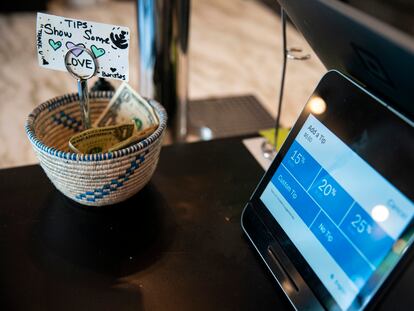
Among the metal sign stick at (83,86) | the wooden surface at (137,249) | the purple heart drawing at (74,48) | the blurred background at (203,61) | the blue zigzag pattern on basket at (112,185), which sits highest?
the purple heart drawing at (74,48)

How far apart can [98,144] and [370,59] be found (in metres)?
0.43

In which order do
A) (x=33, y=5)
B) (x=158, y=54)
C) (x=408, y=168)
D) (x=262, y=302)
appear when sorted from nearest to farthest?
(x=408, y=168) → (x=262, y=302) → (x=158, y=54) → (x=33, y=5)

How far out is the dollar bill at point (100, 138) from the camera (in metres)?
0.68

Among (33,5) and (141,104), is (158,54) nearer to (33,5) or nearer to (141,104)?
(141,104)

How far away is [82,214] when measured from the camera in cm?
69

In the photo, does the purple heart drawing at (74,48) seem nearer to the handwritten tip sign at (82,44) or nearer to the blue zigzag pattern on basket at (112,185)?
the handwritten tip sign at (82,44)

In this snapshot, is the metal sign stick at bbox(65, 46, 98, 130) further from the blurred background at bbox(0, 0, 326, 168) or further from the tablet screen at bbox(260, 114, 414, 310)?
the blurred background at bbox(0, 0, 326, 168)

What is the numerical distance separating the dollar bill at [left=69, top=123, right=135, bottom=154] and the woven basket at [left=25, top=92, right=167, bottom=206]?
0.05 metres

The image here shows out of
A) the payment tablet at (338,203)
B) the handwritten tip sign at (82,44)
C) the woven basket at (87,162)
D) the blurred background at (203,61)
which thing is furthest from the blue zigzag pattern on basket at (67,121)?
the blurred background at (203,61)

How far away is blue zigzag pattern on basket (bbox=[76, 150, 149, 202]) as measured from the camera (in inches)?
24.7

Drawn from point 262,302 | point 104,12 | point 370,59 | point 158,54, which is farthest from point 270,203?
point 104,12

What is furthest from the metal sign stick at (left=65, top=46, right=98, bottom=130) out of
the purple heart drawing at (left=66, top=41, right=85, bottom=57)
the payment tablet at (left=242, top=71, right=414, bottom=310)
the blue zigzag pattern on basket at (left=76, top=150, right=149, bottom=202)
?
the payment tablet at (left=242, top=71, right=414, bottom=310)

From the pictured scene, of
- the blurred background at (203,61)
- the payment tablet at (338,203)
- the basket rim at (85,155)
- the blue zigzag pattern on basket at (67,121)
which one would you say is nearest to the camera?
the payment tablet at (338,203)

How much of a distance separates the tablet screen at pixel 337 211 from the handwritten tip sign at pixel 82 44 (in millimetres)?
291
